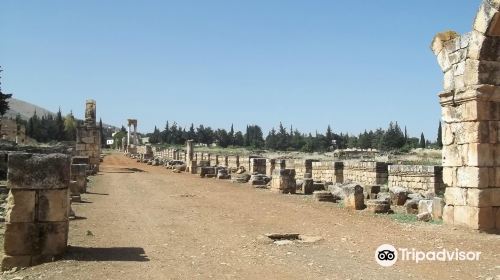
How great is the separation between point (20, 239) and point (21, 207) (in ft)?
1.52

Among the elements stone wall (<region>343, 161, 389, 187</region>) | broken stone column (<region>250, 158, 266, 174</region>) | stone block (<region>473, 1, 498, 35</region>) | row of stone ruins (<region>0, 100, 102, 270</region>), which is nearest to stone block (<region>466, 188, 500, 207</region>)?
stone block (<region>473, 1, 498, 35</region>)

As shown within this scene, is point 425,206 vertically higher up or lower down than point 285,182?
lower down

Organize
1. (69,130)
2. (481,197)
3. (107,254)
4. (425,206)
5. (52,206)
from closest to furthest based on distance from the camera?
(52,206)
(107,254)
(481,197)
(425,206)
(69,130)

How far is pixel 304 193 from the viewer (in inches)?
672

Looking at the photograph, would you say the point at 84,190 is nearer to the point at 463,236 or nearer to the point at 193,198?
the point at 193,198

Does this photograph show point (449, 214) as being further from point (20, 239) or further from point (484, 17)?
point (20, 239)

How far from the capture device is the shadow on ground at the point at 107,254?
6719 mm

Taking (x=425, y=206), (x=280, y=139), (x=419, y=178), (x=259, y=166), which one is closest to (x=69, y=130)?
(x=280, y=139)

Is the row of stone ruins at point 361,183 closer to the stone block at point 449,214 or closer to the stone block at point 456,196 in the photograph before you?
the stone block at point 449,214

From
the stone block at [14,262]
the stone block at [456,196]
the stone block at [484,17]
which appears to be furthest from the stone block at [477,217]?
the stone block at [14,262]

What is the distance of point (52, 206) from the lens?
6.90 m

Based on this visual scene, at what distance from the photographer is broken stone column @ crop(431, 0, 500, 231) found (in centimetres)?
909

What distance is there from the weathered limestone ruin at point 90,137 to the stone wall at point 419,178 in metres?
19.0

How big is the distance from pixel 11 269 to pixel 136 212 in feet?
17.9
